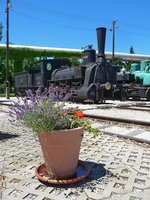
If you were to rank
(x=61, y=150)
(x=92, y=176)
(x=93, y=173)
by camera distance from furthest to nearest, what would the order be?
(x=93, y=173), (x=92, y=176), (x=61, y=150)

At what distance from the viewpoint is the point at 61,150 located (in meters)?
3.51

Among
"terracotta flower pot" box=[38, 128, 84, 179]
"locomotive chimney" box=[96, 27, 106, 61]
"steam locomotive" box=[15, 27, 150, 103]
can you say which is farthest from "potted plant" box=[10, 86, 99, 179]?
"locomotive chimney" box=[96, 27, 106, 61]

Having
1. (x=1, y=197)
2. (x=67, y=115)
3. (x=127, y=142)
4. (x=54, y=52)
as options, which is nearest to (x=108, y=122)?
(x=127, y=142)

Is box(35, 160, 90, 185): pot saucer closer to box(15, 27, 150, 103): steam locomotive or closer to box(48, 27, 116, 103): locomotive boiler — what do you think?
box(15, 27, 150, 103): steam locomotive

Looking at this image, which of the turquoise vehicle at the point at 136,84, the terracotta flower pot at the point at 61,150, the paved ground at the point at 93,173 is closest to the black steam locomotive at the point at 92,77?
the turquoise vehicle at the point at 136,84

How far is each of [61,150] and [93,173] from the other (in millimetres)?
738

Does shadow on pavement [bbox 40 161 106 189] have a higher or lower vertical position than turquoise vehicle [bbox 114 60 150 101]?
lower

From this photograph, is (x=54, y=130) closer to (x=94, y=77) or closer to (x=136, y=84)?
(x=94, y=77)

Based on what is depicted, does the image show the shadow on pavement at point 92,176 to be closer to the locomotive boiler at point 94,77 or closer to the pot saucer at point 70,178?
the pot saucer at point 70,178

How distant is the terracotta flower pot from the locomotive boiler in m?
12.7

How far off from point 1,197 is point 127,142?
3502 millimetres

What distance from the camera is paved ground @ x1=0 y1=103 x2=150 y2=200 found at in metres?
3.23

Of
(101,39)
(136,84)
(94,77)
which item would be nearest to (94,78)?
(94,77)

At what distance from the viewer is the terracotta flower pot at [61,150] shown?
347 centimetres
